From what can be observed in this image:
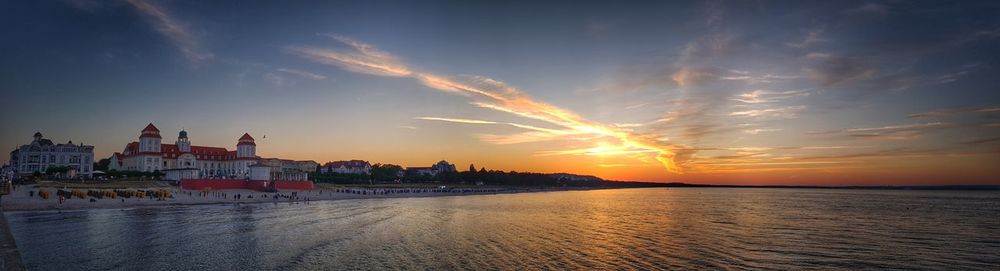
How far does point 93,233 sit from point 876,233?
70036 millimetres

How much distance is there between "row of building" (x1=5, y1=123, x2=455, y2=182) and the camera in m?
136

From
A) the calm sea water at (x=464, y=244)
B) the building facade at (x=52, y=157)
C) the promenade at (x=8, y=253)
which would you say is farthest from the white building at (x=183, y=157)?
the promenade at (x=8, y=253)

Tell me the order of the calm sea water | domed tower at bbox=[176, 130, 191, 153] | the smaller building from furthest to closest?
domed tower at bbox=[176, 130, 191, 153] → the smaller building → the calm sea water

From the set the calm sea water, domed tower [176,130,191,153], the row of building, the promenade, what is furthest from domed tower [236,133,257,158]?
the promenade

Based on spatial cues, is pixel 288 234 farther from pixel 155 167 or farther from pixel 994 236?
pixel 155 167

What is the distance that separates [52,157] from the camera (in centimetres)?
13725

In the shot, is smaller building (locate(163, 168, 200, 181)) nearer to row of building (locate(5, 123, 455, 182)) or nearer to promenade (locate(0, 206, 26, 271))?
row of building (locate(5, 123, 455, 182))

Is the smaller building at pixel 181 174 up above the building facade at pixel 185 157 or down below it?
below

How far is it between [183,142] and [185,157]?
697cm

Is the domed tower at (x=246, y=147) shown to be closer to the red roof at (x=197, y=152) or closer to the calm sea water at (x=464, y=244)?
the red roof at (x=197, y=152)

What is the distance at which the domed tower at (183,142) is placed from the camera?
524 ft

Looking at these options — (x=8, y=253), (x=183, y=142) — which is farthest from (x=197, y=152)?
(x=8, y=253)

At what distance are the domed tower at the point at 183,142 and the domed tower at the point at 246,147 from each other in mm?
13976

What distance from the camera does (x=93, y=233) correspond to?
44000mm
